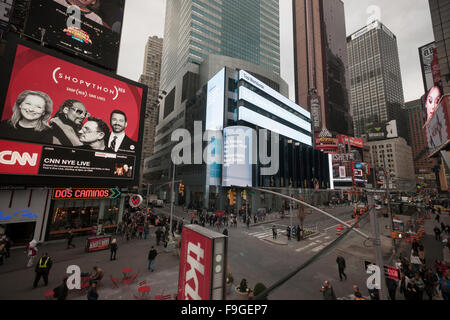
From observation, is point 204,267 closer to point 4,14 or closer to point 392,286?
point 392,286

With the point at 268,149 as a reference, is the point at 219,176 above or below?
below

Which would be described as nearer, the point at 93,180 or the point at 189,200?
the point at 93,180

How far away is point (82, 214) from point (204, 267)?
24.9 m

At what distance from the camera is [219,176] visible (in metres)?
46.3

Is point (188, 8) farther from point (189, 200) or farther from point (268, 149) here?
point (189, 200)

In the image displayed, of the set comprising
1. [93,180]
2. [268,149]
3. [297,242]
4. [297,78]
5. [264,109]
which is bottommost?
[297,242]

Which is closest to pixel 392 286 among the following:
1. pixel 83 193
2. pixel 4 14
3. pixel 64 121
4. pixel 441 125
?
pixel 441 125

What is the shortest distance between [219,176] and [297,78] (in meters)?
148

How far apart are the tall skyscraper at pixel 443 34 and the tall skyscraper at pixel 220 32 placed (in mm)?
59606

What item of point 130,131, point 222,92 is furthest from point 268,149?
point 130,131

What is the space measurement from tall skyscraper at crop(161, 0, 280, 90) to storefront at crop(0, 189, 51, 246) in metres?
63.4

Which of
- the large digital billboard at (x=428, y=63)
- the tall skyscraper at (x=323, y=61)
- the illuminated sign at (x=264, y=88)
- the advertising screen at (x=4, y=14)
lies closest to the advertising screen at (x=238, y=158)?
the illuminated sign at (x=264, y=88)

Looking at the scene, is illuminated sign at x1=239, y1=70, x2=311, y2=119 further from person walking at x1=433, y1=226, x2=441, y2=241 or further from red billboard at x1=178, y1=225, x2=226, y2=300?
red billboard at x1=178, y1=225, x2=226, y2=300

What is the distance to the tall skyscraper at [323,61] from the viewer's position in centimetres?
15000
